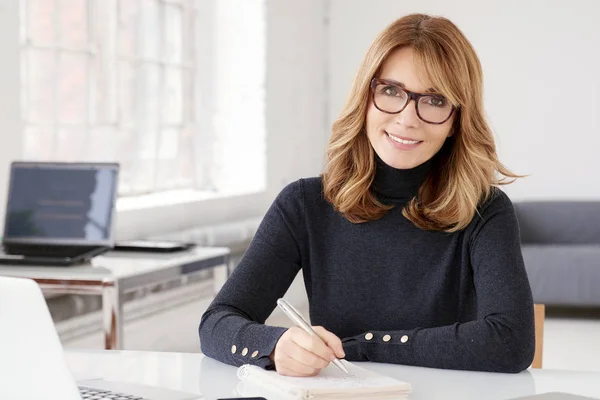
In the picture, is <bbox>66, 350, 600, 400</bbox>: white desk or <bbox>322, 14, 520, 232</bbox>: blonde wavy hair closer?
<bbox>66, 350, 600, 400</bbox>: white desk

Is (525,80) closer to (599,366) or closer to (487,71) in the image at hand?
(487,71)

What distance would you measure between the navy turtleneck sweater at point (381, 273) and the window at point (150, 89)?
→ 2328 mm

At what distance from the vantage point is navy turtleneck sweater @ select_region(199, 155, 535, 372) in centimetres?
175

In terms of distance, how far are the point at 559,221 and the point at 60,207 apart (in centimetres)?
411

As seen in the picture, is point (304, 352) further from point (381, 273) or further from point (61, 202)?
point (61, 202)

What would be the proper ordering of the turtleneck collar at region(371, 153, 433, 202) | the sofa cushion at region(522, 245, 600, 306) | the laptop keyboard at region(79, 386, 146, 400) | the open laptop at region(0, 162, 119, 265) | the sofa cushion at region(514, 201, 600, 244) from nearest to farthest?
1. the laptop keyboard at region(79, 386, 146, 400)
2. the turtleneck collar at region(371, 153, 433, 202)
3. the open laptop at region(0, 162, 119, 265)
4. the sofa cushion at region(522, 245, 600, 306)
5. the sofa cushion at region(514, 201, 600, 244)

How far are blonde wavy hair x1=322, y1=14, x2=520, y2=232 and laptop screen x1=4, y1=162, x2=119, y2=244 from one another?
56.4 inches

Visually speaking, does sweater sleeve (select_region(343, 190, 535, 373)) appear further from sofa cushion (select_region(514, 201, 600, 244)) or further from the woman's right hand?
sofa cushion (select_region(514, 201, 600, 244))

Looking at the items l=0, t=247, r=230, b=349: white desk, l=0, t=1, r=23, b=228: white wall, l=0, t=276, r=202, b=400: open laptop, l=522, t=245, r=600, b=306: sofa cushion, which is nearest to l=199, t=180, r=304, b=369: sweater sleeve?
l=0, t=276, r=202, b=400: open laptop

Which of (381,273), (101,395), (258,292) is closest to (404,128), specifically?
(381,273)

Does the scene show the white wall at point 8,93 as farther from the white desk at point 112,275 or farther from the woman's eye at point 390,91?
the woman's eye at point 390,91

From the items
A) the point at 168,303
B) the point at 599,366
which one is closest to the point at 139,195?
the point at 168,303

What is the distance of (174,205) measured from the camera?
4.77m

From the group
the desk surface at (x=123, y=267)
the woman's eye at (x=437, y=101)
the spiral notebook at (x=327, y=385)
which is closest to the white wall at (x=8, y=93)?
the desk surface at (x=123, y=267)
